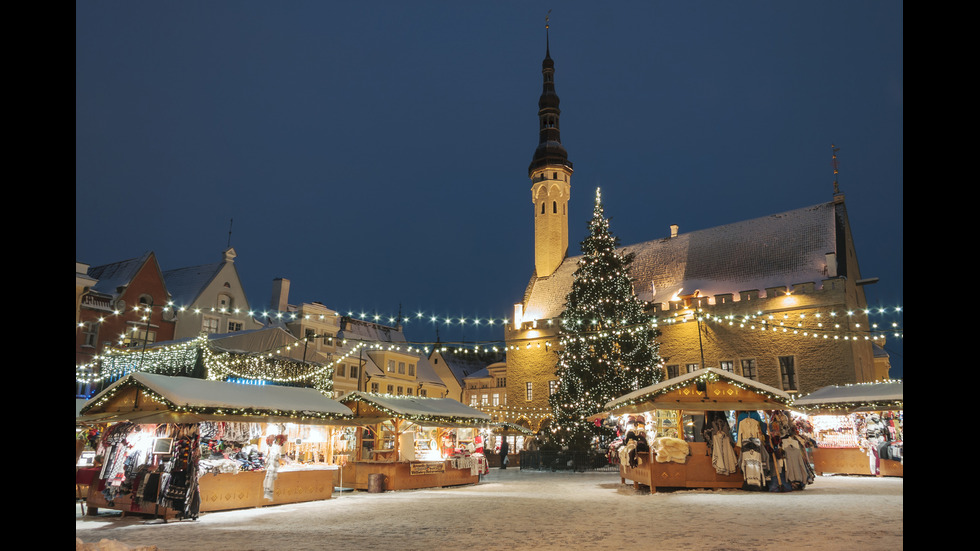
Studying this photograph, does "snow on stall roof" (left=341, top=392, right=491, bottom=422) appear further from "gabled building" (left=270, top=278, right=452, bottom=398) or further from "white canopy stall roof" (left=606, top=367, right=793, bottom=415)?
"gabled building" (left=270, top=278, right=452, bottom=398)

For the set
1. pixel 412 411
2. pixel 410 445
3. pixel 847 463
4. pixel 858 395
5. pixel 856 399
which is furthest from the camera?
pixel 847 463

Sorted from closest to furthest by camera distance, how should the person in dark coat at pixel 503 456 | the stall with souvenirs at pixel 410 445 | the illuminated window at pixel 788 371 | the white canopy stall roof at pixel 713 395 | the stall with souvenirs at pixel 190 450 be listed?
the stall with souvenirs at pixel 190 450 < the white canopy stall roof at pixel 713 395 < the stall with souvenirs at pixel 410 445 < the illuminated window at pixel 788 371 < the person in dark coat at pixel 503 456

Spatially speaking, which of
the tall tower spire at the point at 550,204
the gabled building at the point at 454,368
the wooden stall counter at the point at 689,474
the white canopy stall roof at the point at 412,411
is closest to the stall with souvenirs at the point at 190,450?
the white canopy stall roof at the point at 412,411

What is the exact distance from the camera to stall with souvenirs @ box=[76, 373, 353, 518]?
436 inches

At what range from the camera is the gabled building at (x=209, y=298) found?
1257 inches

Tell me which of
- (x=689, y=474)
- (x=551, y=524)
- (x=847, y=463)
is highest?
(x=551, y=524)

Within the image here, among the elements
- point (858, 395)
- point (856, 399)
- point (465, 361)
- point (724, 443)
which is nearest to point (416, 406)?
point (724, 443)

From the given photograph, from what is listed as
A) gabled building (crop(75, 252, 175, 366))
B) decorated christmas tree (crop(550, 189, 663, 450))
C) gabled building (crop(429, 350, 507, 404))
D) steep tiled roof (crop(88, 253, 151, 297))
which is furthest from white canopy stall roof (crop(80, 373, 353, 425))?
gabled building (crop(429, 350, 507, 404))

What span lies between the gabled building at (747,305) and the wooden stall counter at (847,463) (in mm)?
4469

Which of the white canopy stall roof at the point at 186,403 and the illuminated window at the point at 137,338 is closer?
the white canopy stall roof at the point at 186,403

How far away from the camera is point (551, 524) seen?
31.0 ft

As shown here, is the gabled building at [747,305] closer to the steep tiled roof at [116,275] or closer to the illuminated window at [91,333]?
the steep tiled roof at [116,275]

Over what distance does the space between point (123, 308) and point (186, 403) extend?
19.6 m

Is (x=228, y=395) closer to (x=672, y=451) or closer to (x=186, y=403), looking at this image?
(x=186, y=403)
